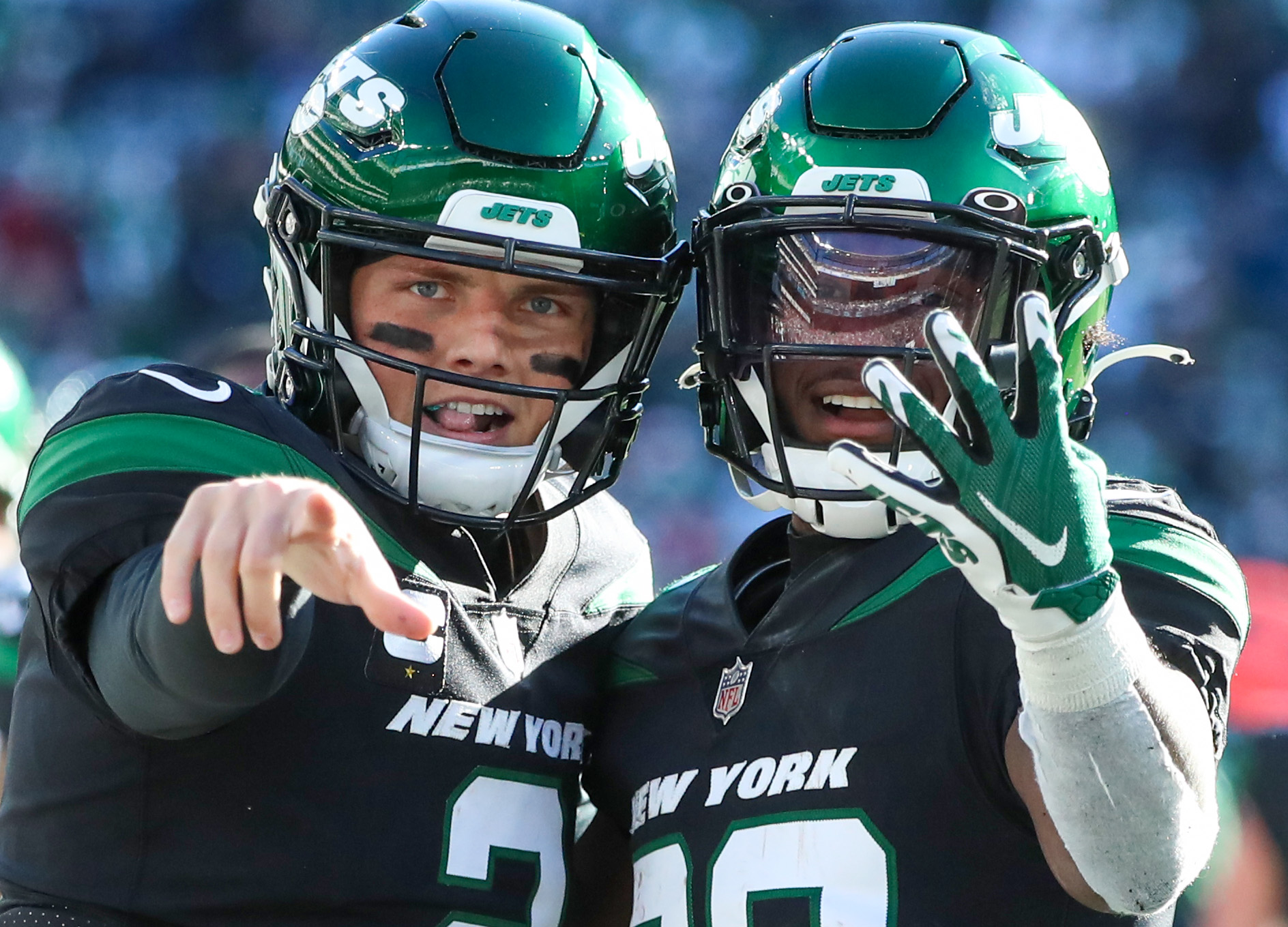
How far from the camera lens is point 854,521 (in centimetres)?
209

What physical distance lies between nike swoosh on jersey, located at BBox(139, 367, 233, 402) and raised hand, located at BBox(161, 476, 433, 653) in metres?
0.71

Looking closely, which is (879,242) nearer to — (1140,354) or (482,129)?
(1140,354)

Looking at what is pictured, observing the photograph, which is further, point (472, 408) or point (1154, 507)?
point (472, 408)

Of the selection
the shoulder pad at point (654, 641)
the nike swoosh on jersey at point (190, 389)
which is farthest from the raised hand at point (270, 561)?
the shoulder pad at point (654, 641)

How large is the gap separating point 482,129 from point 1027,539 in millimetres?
1198

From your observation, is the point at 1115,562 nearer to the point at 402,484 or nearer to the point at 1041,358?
the point at 1041,358

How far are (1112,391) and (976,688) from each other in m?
4.71

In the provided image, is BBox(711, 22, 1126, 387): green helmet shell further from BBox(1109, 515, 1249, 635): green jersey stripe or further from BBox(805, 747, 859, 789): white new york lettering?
BBox(805, 747, 859, 789): white new york lettering

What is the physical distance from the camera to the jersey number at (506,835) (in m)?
2.00

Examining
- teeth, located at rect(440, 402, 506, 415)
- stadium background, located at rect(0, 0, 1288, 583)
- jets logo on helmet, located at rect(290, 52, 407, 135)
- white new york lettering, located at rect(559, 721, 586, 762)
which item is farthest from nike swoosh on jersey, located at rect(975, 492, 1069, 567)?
stadium background, located at rect(0, 0, 1288, 583)

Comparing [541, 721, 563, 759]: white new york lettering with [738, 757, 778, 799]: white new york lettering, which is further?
[541, 721, 563, 759]: white new york lettering

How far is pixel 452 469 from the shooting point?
2207 millimetres

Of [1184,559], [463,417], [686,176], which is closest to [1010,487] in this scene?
[1184,559]

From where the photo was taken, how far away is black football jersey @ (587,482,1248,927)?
1.72 metres
